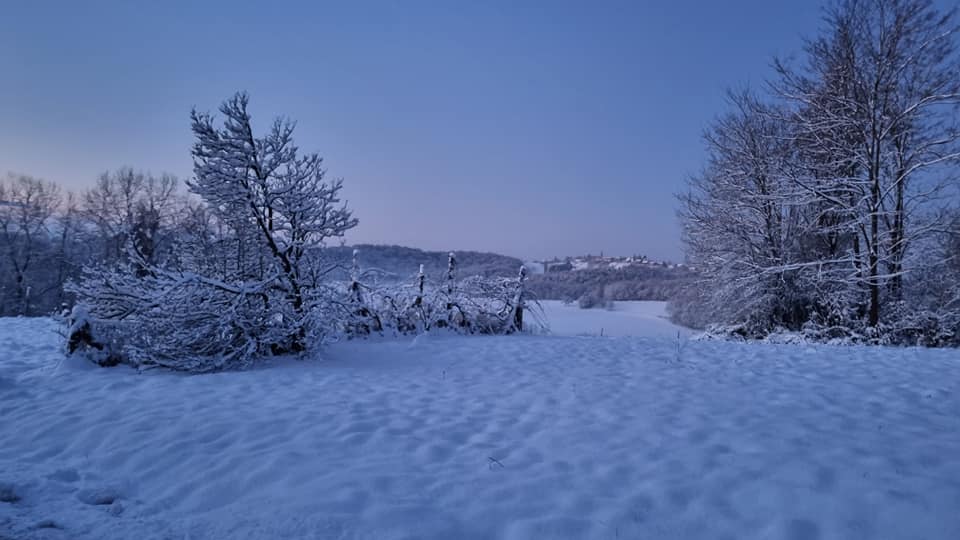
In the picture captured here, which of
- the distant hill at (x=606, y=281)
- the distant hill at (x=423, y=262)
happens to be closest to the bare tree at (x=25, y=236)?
the distant hill at (x=423, y=262)

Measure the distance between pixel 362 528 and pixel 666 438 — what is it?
2513 millimetres

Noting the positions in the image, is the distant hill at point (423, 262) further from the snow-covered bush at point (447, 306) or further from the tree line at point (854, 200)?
the tree line at point (854, 200)

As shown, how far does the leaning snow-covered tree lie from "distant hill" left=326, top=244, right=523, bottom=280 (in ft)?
7.15

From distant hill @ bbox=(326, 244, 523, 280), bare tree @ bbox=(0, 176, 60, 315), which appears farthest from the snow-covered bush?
bare tree @ bbox=(0, 176, 60, 315)

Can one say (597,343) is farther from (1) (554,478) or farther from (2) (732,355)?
(1) (554,478)

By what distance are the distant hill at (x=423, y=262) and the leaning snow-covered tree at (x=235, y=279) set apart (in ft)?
7.15

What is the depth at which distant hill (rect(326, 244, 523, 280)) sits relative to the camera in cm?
1246

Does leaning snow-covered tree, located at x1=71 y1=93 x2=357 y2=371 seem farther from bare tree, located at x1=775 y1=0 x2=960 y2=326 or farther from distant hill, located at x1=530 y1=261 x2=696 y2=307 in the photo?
distant hill, located at x1=530 y1=261 x2=696 y2=307

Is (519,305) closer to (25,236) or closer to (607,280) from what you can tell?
(25,236)

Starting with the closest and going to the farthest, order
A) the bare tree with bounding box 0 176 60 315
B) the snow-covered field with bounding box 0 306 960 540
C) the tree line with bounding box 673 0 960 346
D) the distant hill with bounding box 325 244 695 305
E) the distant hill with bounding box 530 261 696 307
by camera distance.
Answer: the snow-covered field with bounding box 0 306 960 540
the tree line with bounding box 673 0 960 346
the bare tree with bounding box 0 176 60 315
the distant hill with bounding box 325 244 695 305
the distant hill with bounding box 530 261 696 307

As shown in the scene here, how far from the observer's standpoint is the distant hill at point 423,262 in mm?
12461

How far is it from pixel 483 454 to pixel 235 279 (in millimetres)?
6543

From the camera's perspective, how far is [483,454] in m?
3.44

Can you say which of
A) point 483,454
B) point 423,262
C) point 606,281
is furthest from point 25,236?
point 606,281
